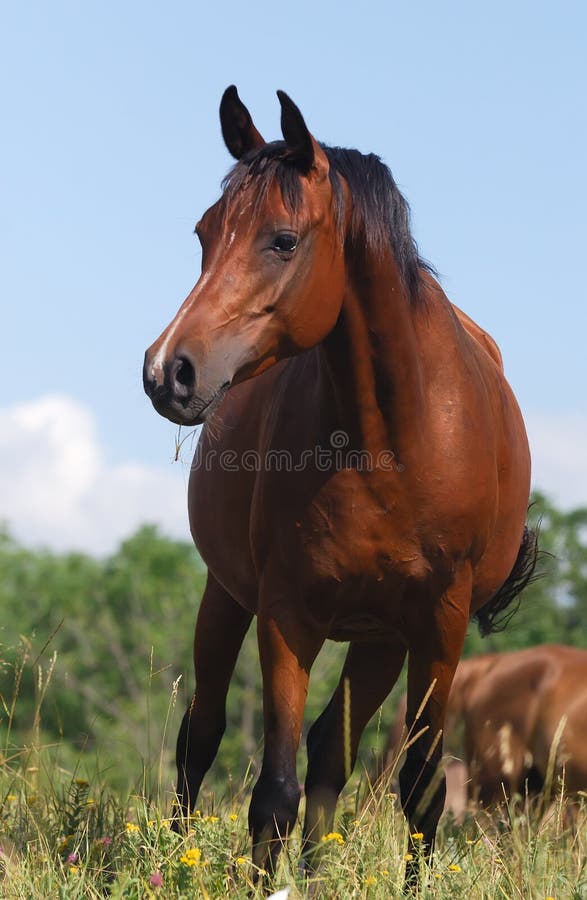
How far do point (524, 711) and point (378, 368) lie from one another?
22.0 feet

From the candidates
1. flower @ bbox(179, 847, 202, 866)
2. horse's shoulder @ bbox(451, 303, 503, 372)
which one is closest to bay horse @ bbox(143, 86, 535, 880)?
flower @ bbox(179, 847, 202, 866)

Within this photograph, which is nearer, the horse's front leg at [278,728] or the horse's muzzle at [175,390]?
the horse's muzzle at [175,390]

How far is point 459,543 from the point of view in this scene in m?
4.13

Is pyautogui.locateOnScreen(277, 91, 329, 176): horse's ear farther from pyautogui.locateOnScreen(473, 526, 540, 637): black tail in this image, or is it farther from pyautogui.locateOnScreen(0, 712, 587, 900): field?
pyautogui.locateOnScreen(473, 526, 540, 637): black tail

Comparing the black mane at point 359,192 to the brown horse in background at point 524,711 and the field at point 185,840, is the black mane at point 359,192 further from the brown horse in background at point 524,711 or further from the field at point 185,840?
the brown horse in background at point 524,711

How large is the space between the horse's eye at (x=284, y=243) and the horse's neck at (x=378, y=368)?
44 cm

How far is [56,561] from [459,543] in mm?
58839

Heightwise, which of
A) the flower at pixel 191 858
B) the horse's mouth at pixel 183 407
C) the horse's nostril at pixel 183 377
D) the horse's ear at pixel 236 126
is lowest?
the flower at pixel 191 858

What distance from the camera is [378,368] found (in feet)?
13.4

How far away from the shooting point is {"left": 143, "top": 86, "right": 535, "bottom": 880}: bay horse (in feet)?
11.9

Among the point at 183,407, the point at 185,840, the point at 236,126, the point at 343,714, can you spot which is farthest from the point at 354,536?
the point at 236,126

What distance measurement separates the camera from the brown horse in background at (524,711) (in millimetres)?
9344

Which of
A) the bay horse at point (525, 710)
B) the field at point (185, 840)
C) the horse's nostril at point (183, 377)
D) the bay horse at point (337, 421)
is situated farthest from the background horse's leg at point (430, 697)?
the bay horse at point (525, 710)

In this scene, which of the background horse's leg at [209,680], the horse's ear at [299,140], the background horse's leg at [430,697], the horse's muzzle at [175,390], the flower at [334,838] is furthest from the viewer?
the background horse's leg at [209,680]
